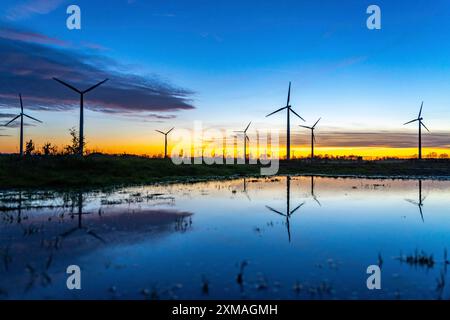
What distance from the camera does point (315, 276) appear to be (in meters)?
11.9

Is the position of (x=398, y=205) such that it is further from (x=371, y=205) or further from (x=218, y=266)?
(x=218, y=266)

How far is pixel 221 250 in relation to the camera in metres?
15.3

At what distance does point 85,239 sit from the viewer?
663 inches

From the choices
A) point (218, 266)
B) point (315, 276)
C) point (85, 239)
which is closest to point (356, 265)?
point (315, 276)

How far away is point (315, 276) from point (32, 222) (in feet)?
56.0

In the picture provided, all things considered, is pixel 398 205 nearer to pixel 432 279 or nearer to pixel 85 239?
pixel 432 279

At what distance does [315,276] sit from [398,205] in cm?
2100

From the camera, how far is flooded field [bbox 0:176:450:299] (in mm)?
10742

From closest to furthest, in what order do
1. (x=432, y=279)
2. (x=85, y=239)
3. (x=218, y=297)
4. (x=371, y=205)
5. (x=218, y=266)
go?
(x=218, y=297)
(x=432, y=279)
(x=218, y=266)
(x=85, y=239)
(x=371, y=205)

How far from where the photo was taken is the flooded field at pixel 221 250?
10742 mm
